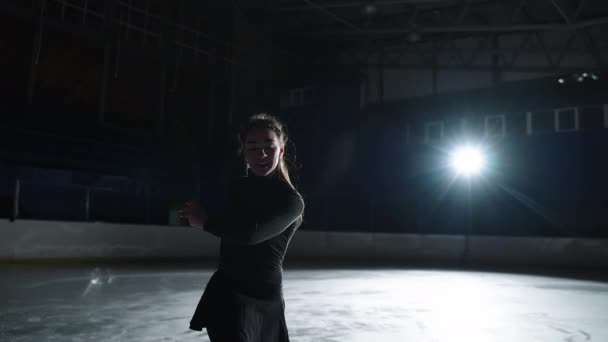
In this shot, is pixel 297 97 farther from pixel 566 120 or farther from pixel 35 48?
pixel 566 120

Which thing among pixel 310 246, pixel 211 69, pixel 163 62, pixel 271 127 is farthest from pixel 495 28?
pixel 271 127

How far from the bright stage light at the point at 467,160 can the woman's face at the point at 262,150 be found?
12985mm

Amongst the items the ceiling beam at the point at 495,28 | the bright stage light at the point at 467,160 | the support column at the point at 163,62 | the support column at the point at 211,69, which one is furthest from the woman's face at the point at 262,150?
the support column at the point at 211,69

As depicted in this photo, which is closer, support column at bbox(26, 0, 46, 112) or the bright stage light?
support column at bbox(26, 0, 46, 112)

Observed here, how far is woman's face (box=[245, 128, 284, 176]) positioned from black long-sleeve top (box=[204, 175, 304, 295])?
38mm

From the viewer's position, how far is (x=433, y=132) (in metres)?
16.5

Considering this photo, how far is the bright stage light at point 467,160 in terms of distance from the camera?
542 inches

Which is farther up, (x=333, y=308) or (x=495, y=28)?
(x=495, y=28)

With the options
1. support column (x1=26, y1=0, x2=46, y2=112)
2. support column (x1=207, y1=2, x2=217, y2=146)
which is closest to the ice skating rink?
support column (x1=26, y1=0, x2=46, y2=112)

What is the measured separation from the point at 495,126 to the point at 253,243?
51.3 ft

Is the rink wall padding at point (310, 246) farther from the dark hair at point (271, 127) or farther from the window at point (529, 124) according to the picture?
the dark hair at point (271, 127)

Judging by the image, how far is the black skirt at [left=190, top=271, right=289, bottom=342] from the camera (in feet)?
4.60

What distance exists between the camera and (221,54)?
55.8 ft

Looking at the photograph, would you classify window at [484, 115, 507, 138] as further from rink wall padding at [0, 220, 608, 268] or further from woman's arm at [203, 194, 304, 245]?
woman's arm at [203, 194, 304, 245]
